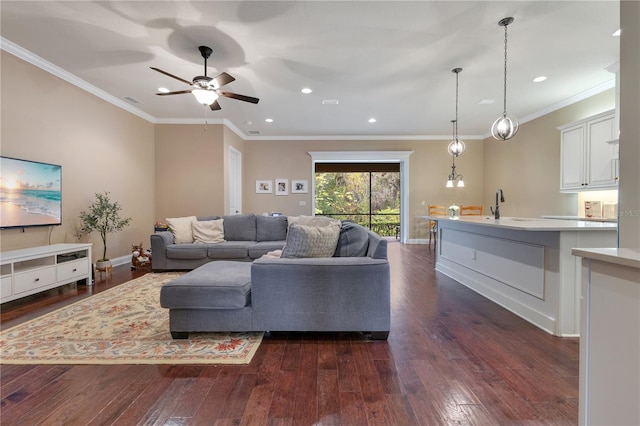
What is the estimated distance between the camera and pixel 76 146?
3.94 metres

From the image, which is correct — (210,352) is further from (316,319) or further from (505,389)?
(505,389)

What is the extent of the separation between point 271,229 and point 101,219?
104 inches

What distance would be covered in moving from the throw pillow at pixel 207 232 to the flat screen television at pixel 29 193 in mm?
1672

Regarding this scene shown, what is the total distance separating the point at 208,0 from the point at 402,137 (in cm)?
583

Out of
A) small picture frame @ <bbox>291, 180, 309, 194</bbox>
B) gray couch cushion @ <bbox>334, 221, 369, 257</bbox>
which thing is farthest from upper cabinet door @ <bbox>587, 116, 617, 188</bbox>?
small picture frame @ <bbox>291, 180, 309, 194</bbox>

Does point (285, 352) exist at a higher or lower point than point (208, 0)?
lower

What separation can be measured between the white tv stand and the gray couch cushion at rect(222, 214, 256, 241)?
6.01ft

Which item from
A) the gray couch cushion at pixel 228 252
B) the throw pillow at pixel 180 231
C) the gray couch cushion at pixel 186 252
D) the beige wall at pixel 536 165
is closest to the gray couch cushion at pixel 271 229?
the gray couch cushion at pixel 228 252

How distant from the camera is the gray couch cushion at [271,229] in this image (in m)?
4.64

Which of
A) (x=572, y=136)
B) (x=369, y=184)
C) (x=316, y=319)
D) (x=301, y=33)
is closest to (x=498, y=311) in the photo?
(x=316, y=319)

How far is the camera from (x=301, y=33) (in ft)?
9.27

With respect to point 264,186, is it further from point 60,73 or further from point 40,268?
point 40,268

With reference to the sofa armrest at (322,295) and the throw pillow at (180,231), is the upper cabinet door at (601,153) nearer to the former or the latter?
the sofa armrest at (322,295)

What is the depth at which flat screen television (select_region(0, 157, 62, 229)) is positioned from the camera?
117 inches
